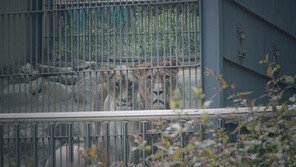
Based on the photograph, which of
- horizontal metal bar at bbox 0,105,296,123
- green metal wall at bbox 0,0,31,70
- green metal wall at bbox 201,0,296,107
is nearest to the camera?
horizontal metal bar at bbox 0,105,296,123

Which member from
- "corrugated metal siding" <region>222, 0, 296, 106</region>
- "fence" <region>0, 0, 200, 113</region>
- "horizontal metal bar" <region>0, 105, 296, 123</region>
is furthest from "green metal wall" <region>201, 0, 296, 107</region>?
"horizontal metal bar" <region>0, 105, 296, 123</region>

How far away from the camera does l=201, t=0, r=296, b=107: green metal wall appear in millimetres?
5562

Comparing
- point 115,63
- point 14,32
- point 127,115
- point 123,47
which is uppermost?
point 14,32

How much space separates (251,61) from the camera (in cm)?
625

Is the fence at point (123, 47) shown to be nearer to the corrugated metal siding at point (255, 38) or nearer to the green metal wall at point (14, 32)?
the green metal wall at point (14, 32)

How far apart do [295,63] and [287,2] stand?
96 cm

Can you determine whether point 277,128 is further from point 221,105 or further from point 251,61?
point 251,61

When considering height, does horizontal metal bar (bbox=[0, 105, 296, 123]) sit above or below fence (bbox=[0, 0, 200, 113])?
below

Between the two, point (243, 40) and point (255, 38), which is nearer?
point (243, 40)

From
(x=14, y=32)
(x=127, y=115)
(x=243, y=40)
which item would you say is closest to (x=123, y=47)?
(x=14, y=32)

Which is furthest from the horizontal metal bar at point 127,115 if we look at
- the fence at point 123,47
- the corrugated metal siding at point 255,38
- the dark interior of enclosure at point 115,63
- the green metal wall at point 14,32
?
the green metal wall at point 14,32

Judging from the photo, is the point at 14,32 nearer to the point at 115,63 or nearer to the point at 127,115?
the point at 115,63

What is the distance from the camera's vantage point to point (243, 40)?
603 centimetres

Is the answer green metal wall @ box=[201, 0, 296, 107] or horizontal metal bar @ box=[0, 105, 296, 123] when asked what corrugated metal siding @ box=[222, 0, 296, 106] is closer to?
green metal wall @ box=[201, 0, 296, 107]
